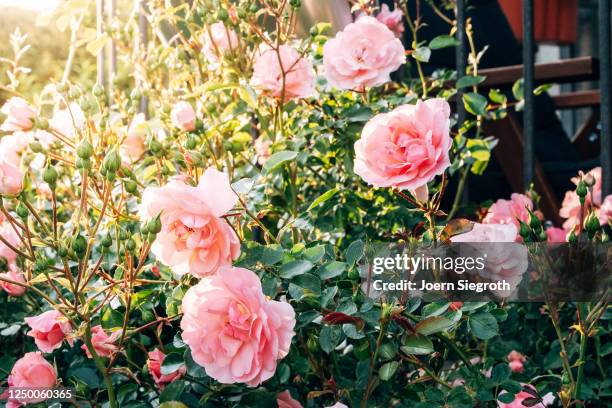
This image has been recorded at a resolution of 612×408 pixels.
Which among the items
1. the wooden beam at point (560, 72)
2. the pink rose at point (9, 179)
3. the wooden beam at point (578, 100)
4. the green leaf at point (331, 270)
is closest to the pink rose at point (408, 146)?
the green leaf at point (331, 270)

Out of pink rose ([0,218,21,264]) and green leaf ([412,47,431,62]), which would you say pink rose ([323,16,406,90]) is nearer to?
green leaf ([412,47,431,62])

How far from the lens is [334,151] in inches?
51.0

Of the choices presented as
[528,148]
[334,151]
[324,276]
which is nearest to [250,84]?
[334,151]

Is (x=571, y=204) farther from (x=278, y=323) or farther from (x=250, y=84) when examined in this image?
(x=278, y=323)

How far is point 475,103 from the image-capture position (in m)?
1.36

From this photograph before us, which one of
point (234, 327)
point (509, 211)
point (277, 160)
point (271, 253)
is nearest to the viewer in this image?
point (234, 327)

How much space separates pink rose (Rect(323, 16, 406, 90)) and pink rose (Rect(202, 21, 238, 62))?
0.71ft

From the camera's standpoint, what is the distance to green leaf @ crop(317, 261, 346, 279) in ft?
3.01

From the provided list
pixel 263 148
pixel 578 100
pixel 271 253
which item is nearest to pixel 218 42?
pixel 263 148

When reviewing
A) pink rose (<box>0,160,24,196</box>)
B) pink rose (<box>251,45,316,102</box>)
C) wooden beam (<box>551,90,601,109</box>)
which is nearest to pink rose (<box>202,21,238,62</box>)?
pink rose (<box>251,45,316,102</box>)

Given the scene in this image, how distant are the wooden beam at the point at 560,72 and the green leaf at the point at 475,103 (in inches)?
14.1

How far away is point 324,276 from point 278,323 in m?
0.14

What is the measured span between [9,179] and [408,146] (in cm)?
44

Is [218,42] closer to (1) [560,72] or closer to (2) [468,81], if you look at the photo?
(2) [468,81]
